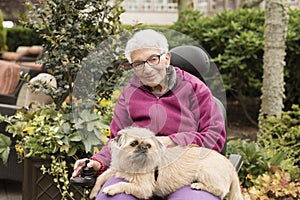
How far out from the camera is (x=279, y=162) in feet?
13.3

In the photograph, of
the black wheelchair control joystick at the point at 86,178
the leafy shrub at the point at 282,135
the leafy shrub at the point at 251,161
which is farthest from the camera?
the leafy shrub at the point at 282,135

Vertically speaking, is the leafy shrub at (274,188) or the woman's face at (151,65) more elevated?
the woman's face at (151,65)

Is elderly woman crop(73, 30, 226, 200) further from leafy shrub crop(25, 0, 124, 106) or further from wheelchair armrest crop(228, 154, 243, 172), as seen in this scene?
leafy shrub crop(25, 0, 124, 106)

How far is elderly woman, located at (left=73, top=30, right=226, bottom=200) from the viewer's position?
245 centimetres

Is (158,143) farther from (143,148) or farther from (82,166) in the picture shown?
(82,166)

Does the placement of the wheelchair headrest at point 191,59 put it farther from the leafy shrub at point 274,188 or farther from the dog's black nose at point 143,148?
the leafy shrub at point 274,188

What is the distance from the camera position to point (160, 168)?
2328mm

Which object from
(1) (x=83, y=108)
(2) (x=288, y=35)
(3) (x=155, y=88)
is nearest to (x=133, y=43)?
(3) (x=155, y=88)

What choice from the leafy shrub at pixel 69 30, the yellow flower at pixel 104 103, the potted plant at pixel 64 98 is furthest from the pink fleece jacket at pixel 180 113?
the leafy shrub at pixel 69 30

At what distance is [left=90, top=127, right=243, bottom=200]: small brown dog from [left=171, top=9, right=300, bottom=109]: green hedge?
14.3 feet

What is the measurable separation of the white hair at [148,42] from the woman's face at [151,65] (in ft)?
0.07

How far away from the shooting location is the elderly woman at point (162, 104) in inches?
96.3

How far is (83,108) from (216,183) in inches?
51.2

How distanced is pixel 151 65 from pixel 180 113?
29cm
